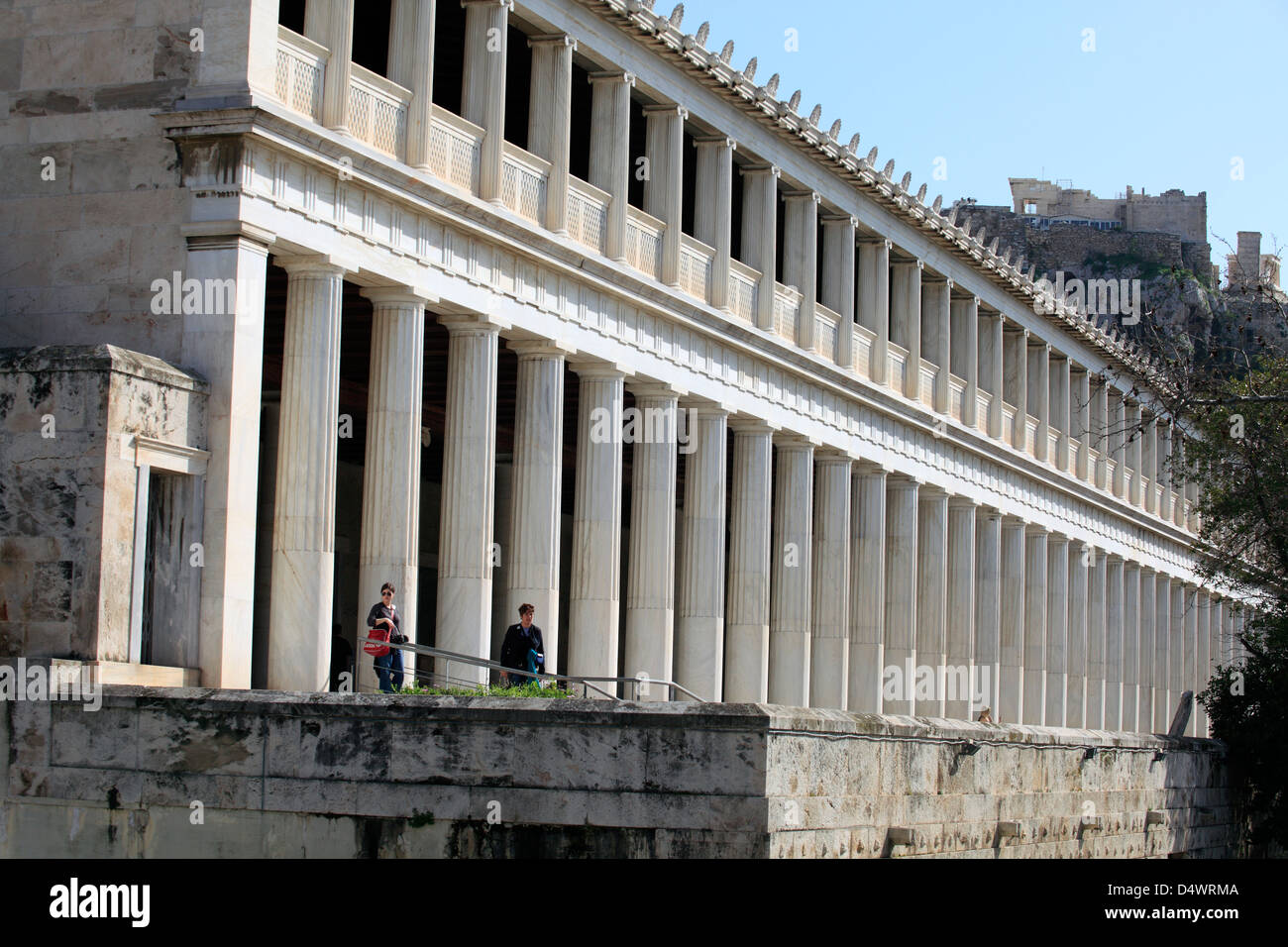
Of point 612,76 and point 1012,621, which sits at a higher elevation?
point 612,76

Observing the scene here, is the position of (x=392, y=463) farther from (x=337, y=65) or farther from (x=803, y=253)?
(x=803, y=253)

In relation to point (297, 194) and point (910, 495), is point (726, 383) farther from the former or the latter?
point (297, 194)

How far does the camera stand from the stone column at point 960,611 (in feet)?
144

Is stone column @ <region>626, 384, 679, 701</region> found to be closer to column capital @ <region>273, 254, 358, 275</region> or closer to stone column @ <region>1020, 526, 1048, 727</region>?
column capital @ <region>273, 254, 358, 275</region>

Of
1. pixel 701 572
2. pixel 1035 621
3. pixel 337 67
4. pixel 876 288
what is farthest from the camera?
pixel 1035 621

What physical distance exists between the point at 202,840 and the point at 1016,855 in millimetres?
8161

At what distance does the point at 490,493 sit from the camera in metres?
26.9

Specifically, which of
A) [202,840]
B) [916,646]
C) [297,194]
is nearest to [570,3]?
[297,194]

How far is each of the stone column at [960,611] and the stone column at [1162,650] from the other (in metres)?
16.8

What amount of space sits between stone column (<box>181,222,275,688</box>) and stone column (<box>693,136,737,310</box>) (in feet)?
43.0

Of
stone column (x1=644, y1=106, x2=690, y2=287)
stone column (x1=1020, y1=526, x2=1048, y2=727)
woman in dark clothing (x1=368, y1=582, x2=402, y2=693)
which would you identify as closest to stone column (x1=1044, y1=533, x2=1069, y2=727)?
stone column (x1=1020, y1=526, x2=1048, y2=727)

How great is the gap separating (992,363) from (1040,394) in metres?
3.65

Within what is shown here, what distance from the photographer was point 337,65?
969 inches

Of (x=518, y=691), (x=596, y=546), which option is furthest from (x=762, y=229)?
(x=518, y=691)
